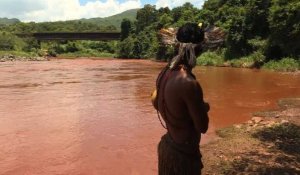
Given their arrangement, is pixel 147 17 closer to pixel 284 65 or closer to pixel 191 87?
pixel 284 65

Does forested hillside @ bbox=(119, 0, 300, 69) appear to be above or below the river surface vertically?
above

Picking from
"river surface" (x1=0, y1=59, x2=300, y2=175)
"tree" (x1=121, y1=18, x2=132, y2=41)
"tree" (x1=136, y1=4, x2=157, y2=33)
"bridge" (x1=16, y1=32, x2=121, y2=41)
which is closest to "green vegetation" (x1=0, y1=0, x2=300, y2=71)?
"river surface" (x1=0, y1=59, x2=300, y2=175)

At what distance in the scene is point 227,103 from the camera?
14523mm

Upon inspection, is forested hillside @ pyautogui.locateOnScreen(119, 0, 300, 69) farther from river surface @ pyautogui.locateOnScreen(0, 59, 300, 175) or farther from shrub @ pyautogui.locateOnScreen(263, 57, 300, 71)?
river surface @ pyautogui.locateOnScreen(0, 59, 300, 175)

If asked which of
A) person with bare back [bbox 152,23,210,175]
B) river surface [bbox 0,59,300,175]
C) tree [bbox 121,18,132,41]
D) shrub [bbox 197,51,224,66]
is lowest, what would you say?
river surface [bbox 0,59,300,175]

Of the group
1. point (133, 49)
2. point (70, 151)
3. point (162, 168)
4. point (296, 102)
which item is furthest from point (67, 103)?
point (133, 49)

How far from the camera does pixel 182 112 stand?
2.65 meters

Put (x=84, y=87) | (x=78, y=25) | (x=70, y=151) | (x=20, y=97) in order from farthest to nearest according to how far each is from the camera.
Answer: (x=78, y=25) → (x=84, y=87) → (x=20, y=97) → (x=70, y=151)

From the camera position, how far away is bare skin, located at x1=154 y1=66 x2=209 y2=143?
2.56 metres

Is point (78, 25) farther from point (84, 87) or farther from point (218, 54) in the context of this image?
point (84, 87)

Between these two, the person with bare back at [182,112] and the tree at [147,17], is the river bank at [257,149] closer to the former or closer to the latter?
the person with bare back at [182,112]

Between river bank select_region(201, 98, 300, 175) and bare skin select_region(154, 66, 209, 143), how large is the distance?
12.5 ft

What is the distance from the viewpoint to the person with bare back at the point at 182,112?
103 inches

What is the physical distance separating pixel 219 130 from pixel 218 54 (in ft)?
97.3
